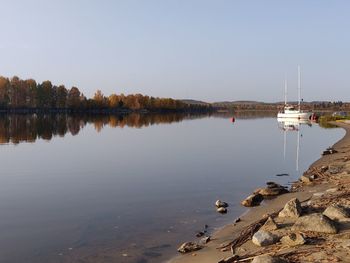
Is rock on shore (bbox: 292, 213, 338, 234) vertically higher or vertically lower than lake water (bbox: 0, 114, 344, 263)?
higher

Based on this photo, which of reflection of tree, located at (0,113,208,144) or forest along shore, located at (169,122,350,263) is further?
reflection of tree, located at (0,113,208,144)

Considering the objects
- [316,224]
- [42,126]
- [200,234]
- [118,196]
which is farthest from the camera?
[42,126]

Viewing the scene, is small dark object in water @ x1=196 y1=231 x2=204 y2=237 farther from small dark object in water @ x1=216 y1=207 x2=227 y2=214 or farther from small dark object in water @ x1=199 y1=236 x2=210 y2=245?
small dark object in water @ x1=216 y1=207 x2=227 y2=214

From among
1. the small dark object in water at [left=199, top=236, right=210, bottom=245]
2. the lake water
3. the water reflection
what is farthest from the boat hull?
the small dark object in water at [left=199, top=236, right=210, bottom=245]

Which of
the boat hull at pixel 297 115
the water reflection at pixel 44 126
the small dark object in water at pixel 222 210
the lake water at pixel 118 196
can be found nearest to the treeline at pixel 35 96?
the water reflection at pixel 44 126

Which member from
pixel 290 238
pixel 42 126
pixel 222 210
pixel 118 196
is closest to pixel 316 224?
pixel 290 238

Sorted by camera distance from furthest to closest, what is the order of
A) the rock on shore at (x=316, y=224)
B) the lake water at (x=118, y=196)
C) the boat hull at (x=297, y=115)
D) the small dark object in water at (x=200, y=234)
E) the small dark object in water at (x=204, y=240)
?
1. the boat hull at (x=297, y=115)
2. the small dark object in water at (x=200, y=234)
3. the lake water at (x=118, y=196)
4. the small dark object in water at (x=204, y=240)
5. the rock on shore at (x=316, y=224)

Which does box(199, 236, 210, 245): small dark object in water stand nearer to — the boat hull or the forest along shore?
the forest along shore

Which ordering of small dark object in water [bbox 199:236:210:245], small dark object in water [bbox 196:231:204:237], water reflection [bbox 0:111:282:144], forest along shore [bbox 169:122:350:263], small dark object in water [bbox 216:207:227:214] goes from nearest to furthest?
forest along shore [bbox 169:122:350:263], small dark object in water [bbox 199:236:210:245], small dark object in water [bbox 196:231:204:237], small dark object in water [bbox 216:207:227:214], water reflection [bbox 0:111:282:144]

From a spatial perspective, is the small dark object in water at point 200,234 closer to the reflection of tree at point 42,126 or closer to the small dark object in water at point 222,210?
the small dark object in water at point 222,210

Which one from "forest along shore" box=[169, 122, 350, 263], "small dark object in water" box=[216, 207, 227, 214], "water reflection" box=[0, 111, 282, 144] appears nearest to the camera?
"forest along shore" box=[169, 122, 350, 263]

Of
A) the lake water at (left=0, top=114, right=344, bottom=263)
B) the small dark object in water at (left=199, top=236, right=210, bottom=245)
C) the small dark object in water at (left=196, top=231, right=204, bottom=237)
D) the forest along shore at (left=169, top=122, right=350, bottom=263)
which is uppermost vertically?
the forest along shore at (left=169, top=122, right=350, bottom=263)

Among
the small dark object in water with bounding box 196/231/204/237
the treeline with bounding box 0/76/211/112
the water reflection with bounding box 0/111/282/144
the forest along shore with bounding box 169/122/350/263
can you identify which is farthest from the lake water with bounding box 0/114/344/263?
the treeline with bounding box 0/76/211/112

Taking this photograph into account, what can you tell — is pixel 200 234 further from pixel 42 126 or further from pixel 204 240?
pixel 42 126
